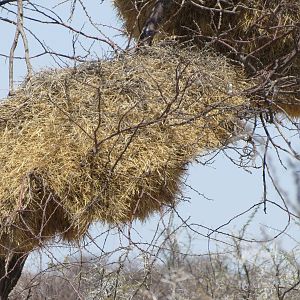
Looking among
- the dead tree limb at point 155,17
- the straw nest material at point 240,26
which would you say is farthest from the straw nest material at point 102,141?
the dead tree limb at point 155,17

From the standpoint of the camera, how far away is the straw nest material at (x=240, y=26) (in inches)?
104

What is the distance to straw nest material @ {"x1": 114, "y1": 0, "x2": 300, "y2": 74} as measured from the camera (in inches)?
104

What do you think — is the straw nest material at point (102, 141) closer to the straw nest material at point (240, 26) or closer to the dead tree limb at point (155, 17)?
the straw nest material at point (240, 26)

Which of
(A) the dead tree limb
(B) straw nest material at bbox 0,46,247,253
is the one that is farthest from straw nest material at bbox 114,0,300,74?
(B) straw nest material at bbox 0,46,247,253

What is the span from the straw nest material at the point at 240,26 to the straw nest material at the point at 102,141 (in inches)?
8.2

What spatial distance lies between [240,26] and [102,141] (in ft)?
2.69

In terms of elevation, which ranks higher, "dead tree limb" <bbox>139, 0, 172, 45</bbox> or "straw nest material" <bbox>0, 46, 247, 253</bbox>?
"dead tree limb" <bbox>139, 0, 172, 45</bbox>

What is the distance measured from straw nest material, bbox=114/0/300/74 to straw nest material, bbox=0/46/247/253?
0.68 feet

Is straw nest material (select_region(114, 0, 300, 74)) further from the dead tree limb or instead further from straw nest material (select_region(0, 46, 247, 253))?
straw nest material (select_region(0, 46, 247, 253))

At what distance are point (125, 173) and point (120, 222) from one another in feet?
0.53

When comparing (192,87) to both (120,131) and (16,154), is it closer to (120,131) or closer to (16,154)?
(120,131)

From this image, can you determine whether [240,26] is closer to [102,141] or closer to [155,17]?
[155,17]

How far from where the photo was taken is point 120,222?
7.46ft

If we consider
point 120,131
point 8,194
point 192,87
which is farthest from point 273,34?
point 8,194
